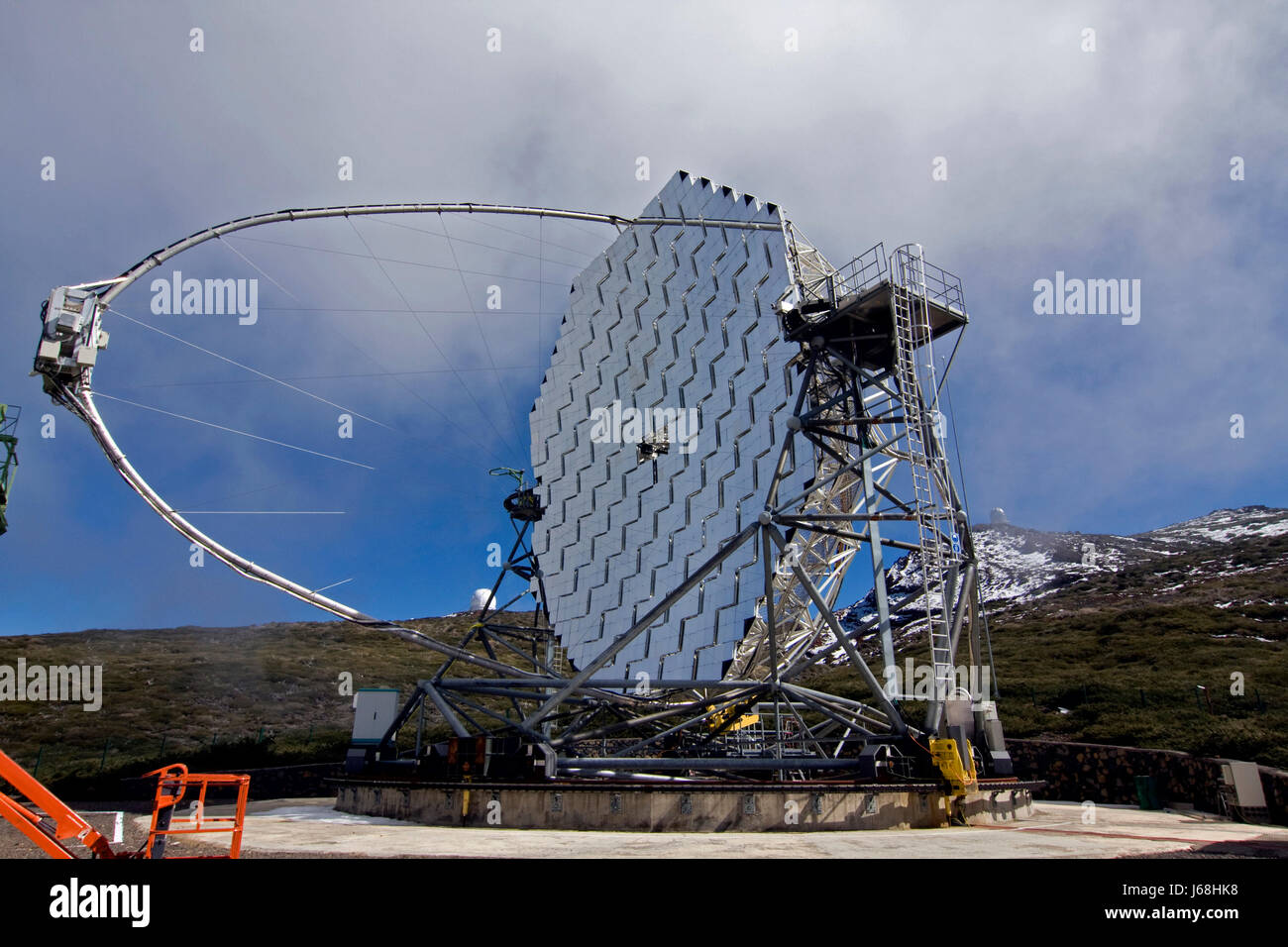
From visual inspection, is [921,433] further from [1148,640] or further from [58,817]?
[1148,640]

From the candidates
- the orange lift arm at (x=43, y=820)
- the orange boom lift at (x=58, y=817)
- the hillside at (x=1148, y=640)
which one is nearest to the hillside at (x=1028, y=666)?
the hillside at (x=1148, y=640)

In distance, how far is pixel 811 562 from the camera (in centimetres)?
2338

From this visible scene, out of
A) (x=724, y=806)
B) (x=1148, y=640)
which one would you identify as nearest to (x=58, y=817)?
(x=724, y=806)

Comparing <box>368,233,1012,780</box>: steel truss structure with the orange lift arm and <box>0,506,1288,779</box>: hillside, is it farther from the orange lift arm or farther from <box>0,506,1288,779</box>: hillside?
the orange lift arm

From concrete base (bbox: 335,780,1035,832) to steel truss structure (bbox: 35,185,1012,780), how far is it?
1.02m

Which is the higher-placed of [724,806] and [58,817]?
[58,817]

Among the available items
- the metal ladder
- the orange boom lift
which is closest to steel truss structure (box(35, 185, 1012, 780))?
the metal ladder

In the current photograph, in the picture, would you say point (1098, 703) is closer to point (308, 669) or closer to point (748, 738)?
point (748, 738)

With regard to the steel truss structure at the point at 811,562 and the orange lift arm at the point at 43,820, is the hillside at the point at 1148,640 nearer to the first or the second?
the steel truss structure at the point at 811,562

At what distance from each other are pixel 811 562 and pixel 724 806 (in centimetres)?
774

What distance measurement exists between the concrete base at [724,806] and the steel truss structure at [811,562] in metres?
1.02

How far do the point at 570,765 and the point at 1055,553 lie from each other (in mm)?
95424

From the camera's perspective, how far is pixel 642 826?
1798 cm
